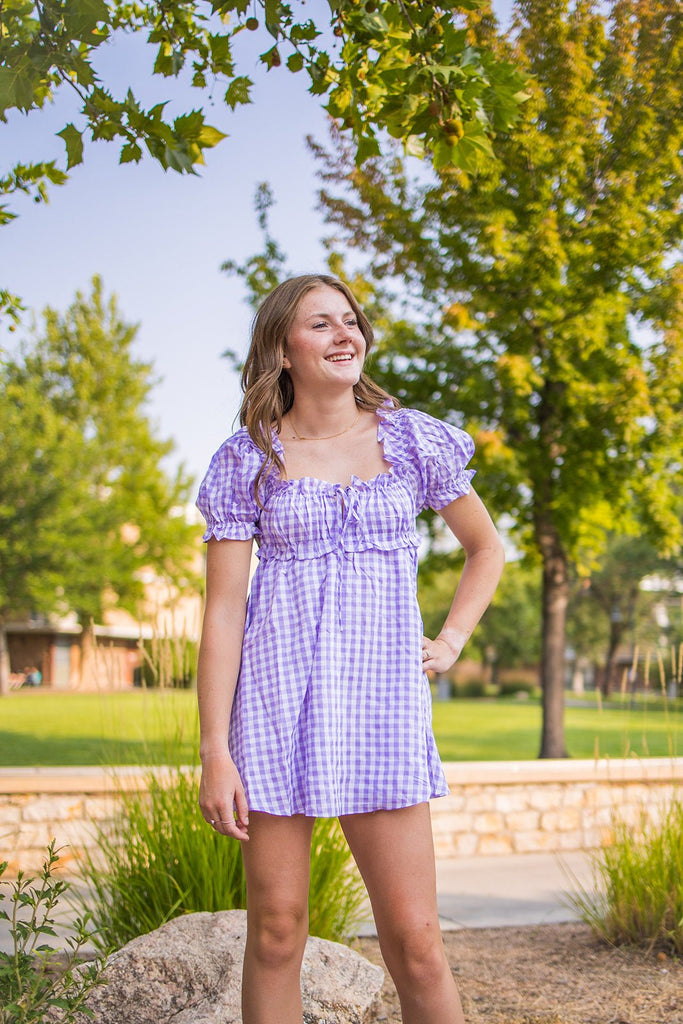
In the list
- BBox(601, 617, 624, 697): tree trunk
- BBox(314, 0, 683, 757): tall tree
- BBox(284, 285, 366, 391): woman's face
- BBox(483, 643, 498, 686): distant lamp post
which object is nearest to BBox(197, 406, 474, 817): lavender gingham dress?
BBox(284, 285, 366, 391): woman's face

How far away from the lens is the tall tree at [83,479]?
30594 millimetres

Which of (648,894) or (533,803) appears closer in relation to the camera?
(648,894)

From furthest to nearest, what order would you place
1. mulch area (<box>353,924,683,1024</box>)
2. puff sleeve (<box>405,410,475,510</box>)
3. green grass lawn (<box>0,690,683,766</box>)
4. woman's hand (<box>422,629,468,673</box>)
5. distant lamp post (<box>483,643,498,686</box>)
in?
distant lamp post (<box>483,643,498,686</box>) → green grass lawn (<box>0,690,683,766</box>) → mulch area (<box>353,924,683,1024</box>) → puff sleeve (<box>405,410,475,510</box>) → woman's hand (<box>422,629,468,673</box>)

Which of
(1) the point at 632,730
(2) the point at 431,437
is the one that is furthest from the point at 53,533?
(2) the point at 431,437

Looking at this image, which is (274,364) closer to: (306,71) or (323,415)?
(323,415)

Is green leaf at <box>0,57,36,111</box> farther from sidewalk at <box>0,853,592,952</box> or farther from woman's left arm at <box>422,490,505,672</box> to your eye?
sidewalk at <box>0,853,592,952</box>

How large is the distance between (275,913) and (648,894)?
2380mm

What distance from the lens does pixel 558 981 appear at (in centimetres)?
342

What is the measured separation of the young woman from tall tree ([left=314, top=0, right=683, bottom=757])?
19.9 ft

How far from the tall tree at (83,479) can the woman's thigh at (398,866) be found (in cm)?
2906

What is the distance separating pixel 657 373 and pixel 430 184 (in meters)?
2.86

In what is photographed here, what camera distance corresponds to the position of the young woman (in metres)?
1.79

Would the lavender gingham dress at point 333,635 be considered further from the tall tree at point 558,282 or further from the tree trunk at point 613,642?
the tree trunk at point 613,642

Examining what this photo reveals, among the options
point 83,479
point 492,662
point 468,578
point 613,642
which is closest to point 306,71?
point 468,578
